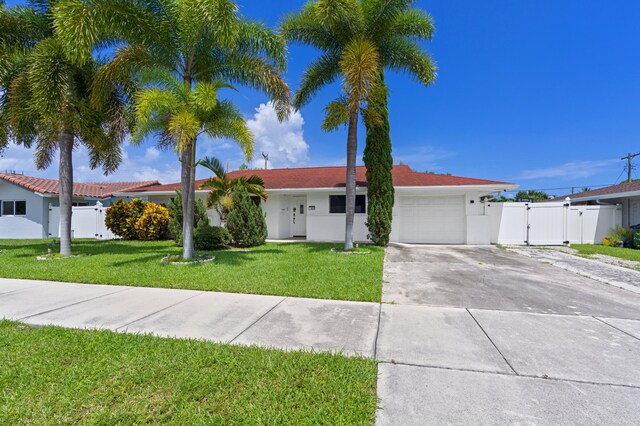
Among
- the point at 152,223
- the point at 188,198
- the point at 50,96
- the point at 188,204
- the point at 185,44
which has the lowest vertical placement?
the point at 152,223

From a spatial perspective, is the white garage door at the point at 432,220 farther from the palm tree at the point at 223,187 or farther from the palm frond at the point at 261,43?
the palm frond at the point at 261,43

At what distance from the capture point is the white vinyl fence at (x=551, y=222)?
14.4 metres

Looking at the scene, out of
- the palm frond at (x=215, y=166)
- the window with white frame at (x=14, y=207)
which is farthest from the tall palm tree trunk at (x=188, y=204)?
the window with white frame at (x=14, y=207)

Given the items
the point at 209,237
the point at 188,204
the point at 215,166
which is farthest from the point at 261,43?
the point at 209,237

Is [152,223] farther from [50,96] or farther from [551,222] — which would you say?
[551,222]

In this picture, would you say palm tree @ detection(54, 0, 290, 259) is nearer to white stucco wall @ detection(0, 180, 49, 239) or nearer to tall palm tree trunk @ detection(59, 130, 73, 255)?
tall palm tree trunk @ detection(59, 130, 73, 255)

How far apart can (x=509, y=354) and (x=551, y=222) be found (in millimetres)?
14126

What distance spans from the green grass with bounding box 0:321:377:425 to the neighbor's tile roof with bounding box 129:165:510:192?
39.2 ft

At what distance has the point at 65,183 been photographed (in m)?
10.6

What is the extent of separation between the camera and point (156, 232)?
1578 centimetres

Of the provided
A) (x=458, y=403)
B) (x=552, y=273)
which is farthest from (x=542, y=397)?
(x=552, y=273)

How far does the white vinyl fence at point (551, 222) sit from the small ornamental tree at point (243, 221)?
10830mm

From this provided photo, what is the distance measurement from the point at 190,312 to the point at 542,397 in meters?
4.55

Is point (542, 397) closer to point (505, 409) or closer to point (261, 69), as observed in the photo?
point (505, 409)
